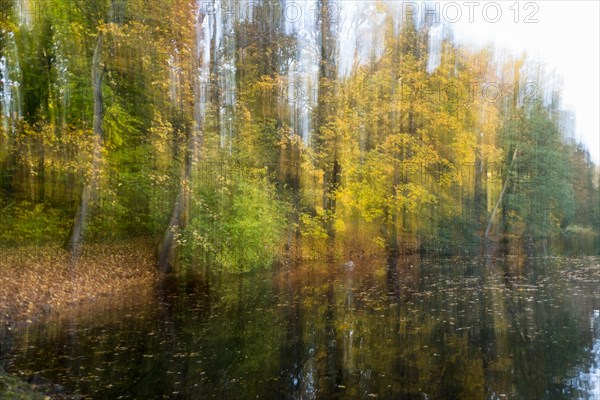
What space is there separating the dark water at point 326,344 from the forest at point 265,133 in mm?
3423

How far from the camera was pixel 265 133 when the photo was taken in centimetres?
2023

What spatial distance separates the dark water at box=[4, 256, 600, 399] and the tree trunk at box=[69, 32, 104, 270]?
256cm

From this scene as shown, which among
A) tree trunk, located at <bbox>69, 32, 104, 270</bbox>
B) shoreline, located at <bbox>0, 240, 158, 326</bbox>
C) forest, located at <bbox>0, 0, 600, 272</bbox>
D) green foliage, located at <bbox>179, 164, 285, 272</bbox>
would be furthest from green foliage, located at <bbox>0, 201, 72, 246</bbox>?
green foliage, located at <bbox>179, 164, 285, 272</bbox>

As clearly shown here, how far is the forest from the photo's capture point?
15.0m

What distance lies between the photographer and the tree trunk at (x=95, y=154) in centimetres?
1421

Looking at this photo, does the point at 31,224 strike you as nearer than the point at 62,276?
No

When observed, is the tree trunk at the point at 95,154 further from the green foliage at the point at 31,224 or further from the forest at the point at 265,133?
the green foliage at the point at 31,224

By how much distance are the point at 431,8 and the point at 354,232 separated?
11.8 m

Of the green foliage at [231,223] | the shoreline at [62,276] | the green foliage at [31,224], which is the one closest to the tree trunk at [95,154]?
the shoreline at [62,276]

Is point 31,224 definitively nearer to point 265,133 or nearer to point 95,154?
point 95,154

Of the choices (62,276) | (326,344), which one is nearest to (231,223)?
(62,276)

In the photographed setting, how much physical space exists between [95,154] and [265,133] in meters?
7.67

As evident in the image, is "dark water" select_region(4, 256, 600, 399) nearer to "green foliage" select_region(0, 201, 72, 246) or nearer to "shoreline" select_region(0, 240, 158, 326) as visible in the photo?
"shoreline" select_region(0, 240, 158, 326)

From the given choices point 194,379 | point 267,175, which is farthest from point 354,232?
point 194,379
